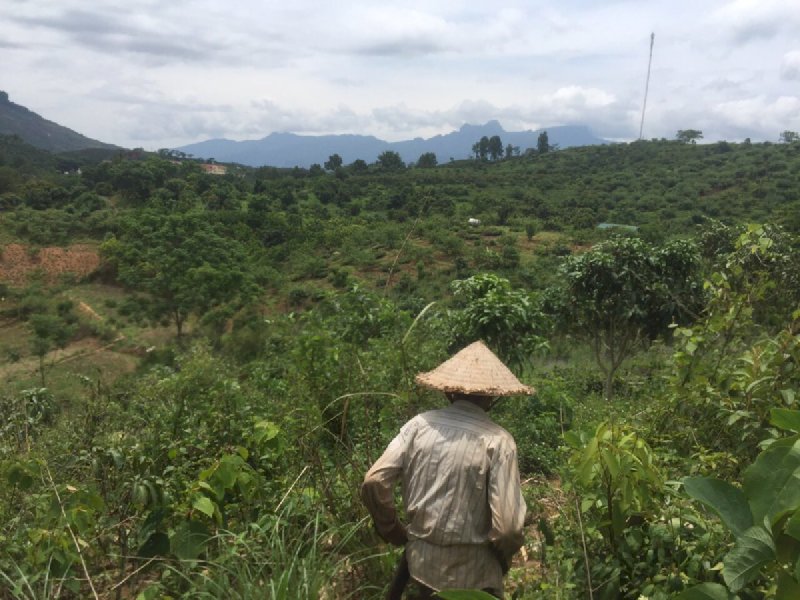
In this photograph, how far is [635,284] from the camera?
266 inches

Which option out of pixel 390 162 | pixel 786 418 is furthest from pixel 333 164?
pixel 786 418

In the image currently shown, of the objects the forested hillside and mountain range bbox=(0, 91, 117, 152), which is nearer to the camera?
the forested hillside

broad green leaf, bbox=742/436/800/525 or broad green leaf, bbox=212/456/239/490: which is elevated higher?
broad green leaf, bbox=742/436/800/525

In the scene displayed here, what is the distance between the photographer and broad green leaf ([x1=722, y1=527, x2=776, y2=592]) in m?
0.79

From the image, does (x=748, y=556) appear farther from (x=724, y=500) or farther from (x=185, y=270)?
(x=185, y=270)

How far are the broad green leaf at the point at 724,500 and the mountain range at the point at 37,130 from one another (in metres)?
140

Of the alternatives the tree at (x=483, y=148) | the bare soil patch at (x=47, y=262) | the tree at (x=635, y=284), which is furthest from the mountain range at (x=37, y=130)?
the tree at (x=635, y=284)

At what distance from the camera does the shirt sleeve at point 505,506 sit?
171 cm

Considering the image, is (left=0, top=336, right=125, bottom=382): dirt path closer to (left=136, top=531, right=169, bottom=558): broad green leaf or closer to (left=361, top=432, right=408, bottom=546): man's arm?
(left=136, top=531, right=169, bottom=558): broad green leaf

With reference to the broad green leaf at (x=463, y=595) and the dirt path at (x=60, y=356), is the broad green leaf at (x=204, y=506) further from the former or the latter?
the dirt path at (x=60, y=356)

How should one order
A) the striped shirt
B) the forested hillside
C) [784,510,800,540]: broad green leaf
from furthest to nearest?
the striped shirt < the forested hillside < [784,510,800,540]: broad green leaf

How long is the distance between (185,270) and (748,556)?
71.1 ft

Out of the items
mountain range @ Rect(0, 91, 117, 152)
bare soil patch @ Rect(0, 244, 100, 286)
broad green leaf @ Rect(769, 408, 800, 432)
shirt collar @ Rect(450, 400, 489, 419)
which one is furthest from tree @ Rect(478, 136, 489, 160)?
mountain range @ Rect(0, 91, 117, 152)

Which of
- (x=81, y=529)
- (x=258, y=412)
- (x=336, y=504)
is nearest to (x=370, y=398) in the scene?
(x=258, y=412)
